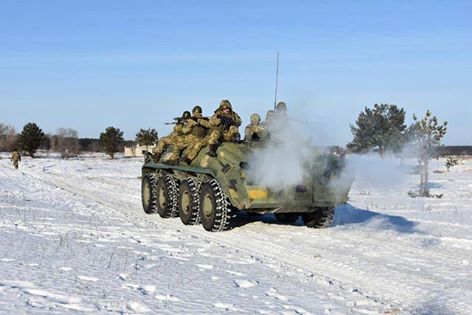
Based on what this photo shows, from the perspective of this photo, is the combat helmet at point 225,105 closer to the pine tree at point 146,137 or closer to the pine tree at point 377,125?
the pine tree at point 377,125

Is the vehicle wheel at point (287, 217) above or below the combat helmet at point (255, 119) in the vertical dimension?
below

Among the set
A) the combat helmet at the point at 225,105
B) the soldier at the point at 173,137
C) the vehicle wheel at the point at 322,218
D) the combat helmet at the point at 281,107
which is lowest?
the vehicle wheel at the point at 322,218

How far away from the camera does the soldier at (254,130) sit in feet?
40.6

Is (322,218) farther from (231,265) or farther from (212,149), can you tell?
(231,265)

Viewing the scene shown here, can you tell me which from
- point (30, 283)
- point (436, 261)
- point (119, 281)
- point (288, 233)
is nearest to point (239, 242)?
point (288, 233)

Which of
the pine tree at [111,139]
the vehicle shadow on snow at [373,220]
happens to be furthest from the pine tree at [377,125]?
the pine tree at [111,139]

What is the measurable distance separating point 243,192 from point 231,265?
2.89 metres

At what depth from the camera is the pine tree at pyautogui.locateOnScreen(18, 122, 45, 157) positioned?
252 ft

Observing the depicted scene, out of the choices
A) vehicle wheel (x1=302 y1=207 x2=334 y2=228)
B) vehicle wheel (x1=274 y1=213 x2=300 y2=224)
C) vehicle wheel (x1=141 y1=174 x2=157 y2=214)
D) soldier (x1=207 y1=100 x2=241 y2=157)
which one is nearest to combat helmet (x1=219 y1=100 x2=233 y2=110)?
soldier (x1=207 y1=100 x2=241 y2=157)

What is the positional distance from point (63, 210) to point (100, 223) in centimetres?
270

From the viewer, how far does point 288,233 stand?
1139 centimetres

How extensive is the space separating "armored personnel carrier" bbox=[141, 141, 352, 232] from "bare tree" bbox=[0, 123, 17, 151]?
319 feet

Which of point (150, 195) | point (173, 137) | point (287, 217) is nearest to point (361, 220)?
point (287, 217)

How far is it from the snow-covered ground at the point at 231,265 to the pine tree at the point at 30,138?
66.7 meters
